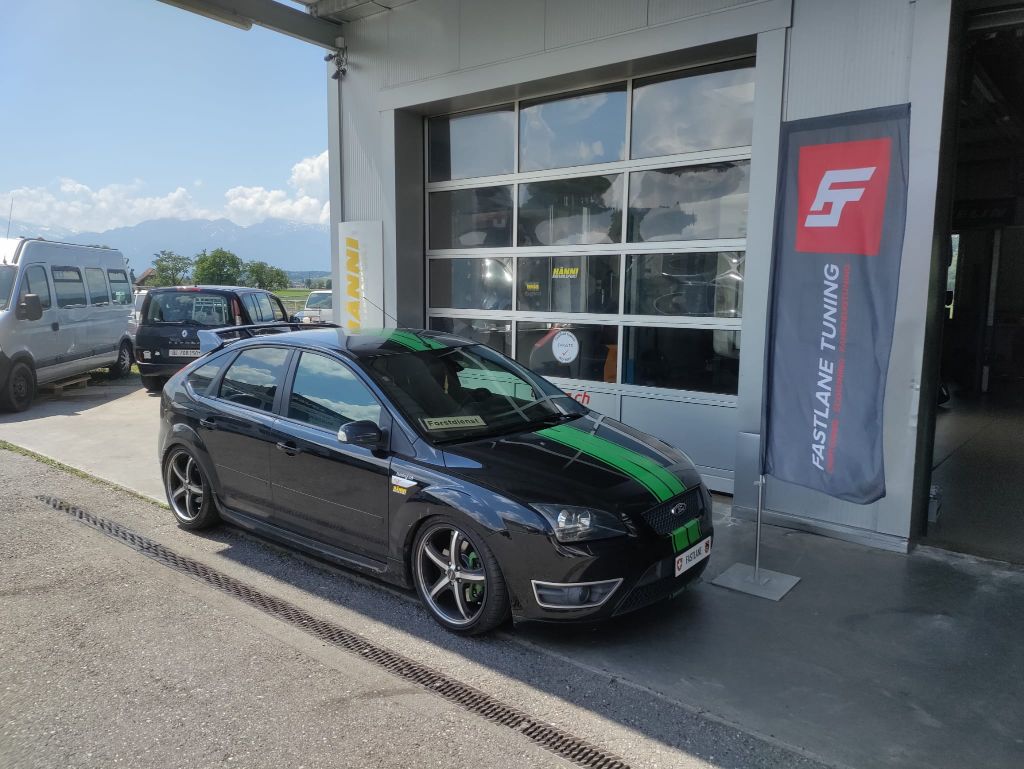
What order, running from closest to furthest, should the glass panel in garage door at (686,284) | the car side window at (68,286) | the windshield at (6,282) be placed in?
the glass panel in garage door at (686,284)
the windshield at (6,282)
the car side window at (68,286)

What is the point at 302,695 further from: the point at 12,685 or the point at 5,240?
the point at 5,240

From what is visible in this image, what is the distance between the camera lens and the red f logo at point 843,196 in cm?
417

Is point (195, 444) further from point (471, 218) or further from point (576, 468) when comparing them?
point (471, 218)

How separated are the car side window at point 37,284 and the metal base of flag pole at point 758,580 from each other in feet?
35.6

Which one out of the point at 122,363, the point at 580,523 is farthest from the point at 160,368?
the point at 580,523

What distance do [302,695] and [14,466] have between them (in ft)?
19.5

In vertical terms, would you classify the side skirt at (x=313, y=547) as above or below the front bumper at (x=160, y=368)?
below

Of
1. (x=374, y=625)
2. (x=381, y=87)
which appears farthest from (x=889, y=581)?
(x=381, y=87)

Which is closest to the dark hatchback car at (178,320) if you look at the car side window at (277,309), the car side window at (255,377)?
the car side window at (277,309)

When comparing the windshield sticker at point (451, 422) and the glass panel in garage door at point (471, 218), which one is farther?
the glass panel in garage door at point (471, 218)

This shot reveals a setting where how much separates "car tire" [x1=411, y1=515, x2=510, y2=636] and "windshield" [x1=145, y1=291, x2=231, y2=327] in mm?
9412

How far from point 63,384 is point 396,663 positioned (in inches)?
444

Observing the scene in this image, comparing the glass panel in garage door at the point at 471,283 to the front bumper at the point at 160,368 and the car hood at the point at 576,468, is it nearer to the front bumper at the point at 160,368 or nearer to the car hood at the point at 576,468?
the car hood at the point at 576,468

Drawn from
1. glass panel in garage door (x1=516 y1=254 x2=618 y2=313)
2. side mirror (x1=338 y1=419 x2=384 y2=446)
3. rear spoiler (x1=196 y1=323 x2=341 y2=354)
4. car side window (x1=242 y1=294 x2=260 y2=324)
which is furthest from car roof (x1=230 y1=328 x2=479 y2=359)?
car side window (x1=242 y1=294 x2=260 y2=324)
